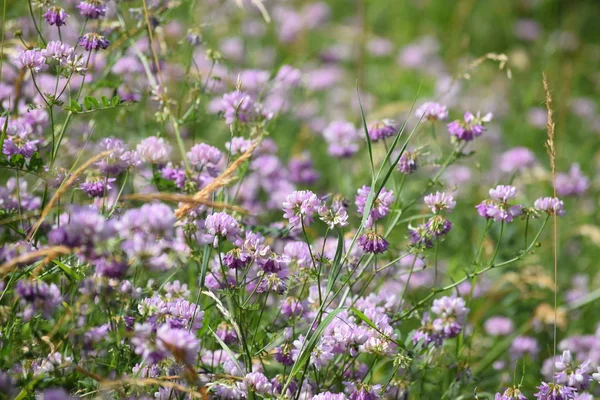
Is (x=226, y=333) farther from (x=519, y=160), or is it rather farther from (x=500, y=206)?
(x=519, y=160)

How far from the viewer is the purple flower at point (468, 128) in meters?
2.01

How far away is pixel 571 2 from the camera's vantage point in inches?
240

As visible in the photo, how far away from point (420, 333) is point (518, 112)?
292 cm

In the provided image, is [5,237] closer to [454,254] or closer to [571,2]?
[454,254]

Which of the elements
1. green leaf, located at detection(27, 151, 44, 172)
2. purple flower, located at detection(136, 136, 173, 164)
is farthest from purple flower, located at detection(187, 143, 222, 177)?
green leaf, located at detection(27, 151, 44, 172)

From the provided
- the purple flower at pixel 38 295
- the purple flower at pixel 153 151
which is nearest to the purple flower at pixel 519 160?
the purple flower at pixel 153 151

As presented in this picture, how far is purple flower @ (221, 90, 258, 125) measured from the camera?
2087 millimetres

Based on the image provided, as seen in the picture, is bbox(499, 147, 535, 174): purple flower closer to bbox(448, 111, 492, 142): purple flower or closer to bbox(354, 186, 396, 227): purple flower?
bbox(448, 111, 492, 142): purple flower

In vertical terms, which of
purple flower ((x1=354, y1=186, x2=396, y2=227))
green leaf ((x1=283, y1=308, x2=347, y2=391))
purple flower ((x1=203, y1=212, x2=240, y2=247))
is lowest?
green leaf ((x1=283, y1=308, x2=347, y2=391))

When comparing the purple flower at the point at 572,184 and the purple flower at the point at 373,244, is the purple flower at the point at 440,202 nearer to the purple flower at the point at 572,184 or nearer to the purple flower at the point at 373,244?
the purple flower at the point at 373,244

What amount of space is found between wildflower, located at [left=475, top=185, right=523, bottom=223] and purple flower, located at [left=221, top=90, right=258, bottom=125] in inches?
27.1

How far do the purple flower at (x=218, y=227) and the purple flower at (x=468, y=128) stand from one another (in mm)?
712

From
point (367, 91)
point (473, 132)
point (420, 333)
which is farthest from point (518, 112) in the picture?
point (420, 333)

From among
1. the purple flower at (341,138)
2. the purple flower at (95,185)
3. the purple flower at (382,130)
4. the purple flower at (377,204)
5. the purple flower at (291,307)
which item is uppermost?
the purple flower at (341,138)
